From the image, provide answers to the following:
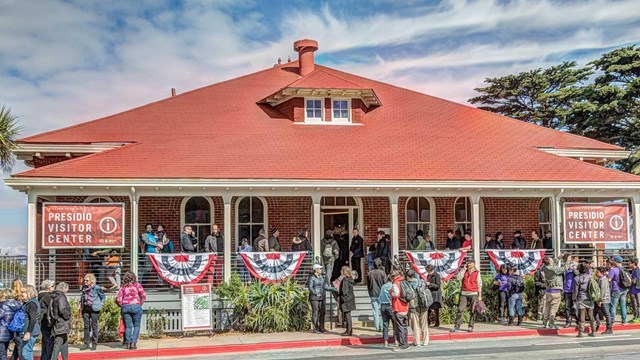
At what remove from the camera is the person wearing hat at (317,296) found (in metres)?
16.3

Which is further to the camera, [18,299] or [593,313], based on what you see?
[593,313]

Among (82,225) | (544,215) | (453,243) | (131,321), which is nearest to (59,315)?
(131,321)

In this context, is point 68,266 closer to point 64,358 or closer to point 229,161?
point 229,161

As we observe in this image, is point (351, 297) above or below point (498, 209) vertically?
below

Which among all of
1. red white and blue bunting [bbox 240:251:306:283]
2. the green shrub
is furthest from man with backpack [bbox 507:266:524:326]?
the green shrub

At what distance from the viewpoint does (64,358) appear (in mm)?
12914

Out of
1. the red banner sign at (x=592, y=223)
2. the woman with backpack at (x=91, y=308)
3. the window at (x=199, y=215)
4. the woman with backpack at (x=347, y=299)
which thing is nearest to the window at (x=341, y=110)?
the window at (x=199, y=215)

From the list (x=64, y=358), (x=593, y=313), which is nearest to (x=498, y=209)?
(x=593, y=313)

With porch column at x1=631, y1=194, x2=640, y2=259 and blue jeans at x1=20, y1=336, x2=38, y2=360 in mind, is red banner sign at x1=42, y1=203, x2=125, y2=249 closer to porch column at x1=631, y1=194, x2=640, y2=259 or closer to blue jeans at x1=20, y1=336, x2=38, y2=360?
blue jeans at x1=20, y1=336, x2=38, y2=360

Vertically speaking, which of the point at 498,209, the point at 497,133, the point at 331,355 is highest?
the point at 497,133

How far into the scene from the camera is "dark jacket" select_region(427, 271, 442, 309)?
54.6 feet

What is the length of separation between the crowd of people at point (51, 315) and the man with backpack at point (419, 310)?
5631mm

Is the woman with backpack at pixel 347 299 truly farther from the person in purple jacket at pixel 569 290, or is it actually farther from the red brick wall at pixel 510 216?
the red brick wall at pixel 510 216

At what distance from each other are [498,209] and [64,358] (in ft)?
48.2
